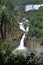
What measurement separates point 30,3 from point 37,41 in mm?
9790

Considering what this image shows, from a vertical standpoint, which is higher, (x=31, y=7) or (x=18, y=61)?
(x=31, y=7)

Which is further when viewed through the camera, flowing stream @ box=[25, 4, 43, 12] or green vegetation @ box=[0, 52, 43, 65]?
flowing stream @ box=[25, 4, 43, 12]

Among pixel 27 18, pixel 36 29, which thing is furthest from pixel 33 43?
pixel 27 18

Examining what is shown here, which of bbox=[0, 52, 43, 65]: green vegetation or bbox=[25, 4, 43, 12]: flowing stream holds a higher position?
bbox=[25, 4, 43, 12]: flowing stream

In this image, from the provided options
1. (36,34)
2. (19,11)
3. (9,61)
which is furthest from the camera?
(19,11)

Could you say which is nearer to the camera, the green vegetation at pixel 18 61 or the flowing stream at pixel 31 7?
the green vegetation at pixel 18 61

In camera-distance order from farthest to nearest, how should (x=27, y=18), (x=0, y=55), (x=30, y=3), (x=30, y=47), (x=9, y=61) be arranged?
(x=30, y=3) → (x=27, y=18) → (x=30, y=47) → (x=0, y=55) → (x=9, y=61)

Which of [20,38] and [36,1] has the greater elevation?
[36,1]

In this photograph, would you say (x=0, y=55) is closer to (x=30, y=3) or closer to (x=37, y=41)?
(x=37, y=41)

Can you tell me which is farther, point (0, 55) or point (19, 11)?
point (19, 11)

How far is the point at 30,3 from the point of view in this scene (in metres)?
29.2

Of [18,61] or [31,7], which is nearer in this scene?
[18,61]

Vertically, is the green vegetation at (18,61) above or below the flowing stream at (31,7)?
below

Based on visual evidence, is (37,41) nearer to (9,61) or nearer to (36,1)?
(36,1)
